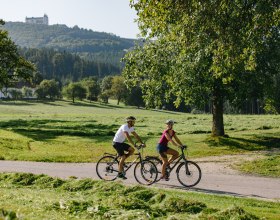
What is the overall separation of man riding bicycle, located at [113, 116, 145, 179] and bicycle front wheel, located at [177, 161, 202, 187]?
2.11 metres

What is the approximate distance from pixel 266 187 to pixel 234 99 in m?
15.2

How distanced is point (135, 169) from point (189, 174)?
2.30m

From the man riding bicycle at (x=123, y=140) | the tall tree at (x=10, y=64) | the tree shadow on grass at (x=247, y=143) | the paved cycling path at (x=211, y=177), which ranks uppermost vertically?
the tall tree at (x=10, y=64)

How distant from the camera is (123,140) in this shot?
17.0 metres

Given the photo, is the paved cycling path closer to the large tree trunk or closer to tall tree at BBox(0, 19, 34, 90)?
the large tree trunk

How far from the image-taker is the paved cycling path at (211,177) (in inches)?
633

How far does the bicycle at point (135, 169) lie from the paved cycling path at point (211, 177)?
42cm

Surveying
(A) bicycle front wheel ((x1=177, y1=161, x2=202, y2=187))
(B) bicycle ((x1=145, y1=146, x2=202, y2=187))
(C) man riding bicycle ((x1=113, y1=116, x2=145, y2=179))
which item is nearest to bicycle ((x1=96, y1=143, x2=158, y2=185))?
(C) man riding bicycle ((x1=113, y1=116, x2=145, y2=179))

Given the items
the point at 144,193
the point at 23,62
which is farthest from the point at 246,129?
the point at 144,193

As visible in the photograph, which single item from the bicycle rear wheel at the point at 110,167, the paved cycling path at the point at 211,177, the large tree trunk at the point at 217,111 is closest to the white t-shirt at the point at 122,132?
the bicycle rear wheel at the point at 110,167

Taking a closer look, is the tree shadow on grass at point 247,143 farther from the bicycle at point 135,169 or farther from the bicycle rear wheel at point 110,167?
the bicycle rear wheel at point 110,167

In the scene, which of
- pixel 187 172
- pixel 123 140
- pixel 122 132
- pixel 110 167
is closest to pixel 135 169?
pixel 110 167

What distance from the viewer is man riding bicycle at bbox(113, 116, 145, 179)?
54.2ft

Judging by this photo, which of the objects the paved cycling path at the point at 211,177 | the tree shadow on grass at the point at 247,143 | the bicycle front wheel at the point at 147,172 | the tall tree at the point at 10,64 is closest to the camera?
the paved cycling path at the point at 211,177
